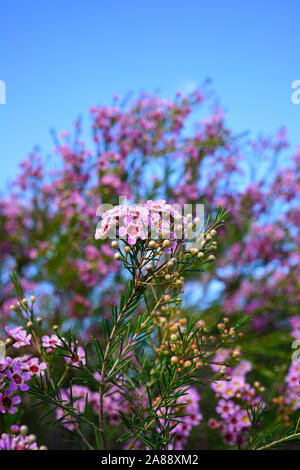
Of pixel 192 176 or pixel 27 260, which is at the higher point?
pixel 192 176

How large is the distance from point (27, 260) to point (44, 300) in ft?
1.62

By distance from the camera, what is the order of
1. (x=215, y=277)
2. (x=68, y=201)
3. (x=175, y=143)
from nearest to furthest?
(x=68, y=201)
(x=175, y=143)
(x=215, y=277)

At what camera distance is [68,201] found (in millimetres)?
3461

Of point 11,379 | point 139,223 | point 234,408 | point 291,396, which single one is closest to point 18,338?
point 11,379

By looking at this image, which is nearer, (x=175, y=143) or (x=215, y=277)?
(x=175, y=143)

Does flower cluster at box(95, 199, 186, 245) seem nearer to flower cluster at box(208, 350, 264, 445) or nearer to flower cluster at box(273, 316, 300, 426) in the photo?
Answer: flower cluster at box(208, 350, 264, 445)

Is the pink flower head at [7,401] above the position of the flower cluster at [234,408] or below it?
above

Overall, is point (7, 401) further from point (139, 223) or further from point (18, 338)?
point (139, 223)

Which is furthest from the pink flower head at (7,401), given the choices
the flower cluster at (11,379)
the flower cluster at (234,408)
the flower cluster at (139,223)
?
the flower cluster at (234,408)

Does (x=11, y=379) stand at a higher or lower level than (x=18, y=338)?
lower

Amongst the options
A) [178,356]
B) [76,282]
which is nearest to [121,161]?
[76,282]

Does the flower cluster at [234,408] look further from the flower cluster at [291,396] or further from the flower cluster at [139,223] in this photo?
the flower cluster at [139,223]

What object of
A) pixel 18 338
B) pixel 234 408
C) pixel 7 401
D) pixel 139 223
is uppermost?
pixel 139 223
